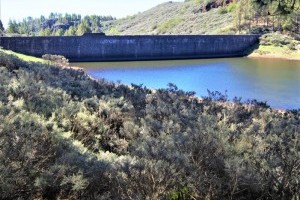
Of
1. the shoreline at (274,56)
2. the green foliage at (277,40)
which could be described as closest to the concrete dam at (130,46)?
the shoreline at (274,56)

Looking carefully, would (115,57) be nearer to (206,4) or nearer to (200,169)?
(200,169)

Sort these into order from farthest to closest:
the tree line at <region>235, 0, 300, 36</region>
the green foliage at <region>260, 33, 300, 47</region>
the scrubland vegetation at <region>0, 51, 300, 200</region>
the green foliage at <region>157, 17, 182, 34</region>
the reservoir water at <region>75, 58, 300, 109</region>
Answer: the green foliage at <region>157, 17, 182, 34</region>
the tree line at <region>235, 0, 300, 36</region>
the green foliage at <region>260, 33, 300, 47</region>
the reservoir water at <region>75, 58, 300, 109</region>
the scrubland vegetation at <region>0, 51, 300, 200</region>

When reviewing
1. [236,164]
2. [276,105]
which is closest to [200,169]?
[236,164]

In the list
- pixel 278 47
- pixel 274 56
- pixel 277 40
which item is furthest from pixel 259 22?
pixel 274 56

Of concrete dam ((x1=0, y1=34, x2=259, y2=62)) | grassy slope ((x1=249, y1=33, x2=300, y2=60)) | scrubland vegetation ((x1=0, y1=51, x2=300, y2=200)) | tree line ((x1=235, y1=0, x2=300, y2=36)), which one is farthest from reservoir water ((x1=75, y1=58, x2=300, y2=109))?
tree line ((x1=235, y1=0, x2=300, y2=36))

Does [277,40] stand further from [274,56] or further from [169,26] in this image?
[169,26]

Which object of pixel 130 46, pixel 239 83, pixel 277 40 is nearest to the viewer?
pixel 239 83

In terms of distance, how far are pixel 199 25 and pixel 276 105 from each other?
10263cm

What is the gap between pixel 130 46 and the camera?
6575cm

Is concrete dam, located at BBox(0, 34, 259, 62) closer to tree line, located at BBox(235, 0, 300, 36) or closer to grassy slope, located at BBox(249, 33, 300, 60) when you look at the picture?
grassy slope, located at BBox(249, 33, 300, 60)

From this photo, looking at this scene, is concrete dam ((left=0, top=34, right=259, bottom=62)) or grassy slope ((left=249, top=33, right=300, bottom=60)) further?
grassy slope ((left=249, top=33, right=300, bottom=60))

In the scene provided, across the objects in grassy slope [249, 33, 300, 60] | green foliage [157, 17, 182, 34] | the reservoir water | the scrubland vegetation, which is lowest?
the reservoir water

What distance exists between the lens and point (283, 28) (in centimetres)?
8469

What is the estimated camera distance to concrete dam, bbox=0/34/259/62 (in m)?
59.0
